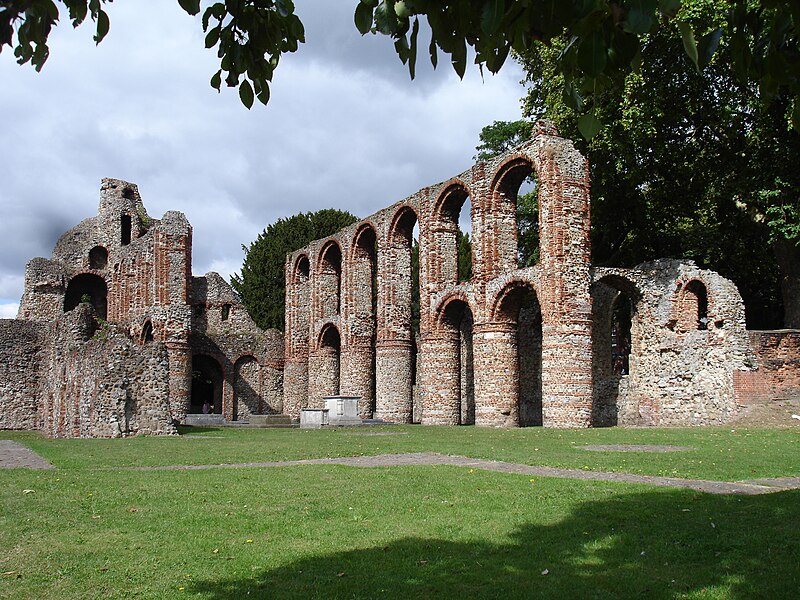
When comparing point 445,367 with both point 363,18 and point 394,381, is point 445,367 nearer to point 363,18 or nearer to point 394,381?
point 394,381

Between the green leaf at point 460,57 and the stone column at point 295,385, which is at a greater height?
the green leaf at point 460,57

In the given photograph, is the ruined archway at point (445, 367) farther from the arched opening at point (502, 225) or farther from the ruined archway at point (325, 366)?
the ruined archway at point (325, 366)

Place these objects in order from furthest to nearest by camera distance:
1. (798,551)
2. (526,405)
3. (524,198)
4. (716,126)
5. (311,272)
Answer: (311,272) → (524,198) → (526,405) → (716,126) → (798,551)

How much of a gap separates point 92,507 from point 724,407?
1899cm

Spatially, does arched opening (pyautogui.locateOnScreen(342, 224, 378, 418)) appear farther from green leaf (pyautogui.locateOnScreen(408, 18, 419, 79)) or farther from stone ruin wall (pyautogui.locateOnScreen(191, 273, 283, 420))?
green leaf (pyautogui.locateOnScreen(408, 18, 419, 79))

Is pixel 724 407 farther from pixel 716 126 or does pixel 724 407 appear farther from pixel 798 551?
pixel 798 551

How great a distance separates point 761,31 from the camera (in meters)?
3.72

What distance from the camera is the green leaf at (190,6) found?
10.8 ft

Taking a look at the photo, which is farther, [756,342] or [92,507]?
[756,342]

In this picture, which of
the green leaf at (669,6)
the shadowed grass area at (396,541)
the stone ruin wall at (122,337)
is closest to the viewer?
the green leaf at (669,6)

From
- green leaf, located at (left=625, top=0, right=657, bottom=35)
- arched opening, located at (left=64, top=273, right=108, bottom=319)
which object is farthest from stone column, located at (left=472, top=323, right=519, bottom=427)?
arched opening, located at (left=64, top=273, right=108, bottom=319)

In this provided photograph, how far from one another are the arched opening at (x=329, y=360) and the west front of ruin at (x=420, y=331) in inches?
3.4

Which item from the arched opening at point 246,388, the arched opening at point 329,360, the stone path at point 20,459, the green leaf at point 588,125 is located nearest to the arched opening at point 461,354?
the arched opening at point 329,360

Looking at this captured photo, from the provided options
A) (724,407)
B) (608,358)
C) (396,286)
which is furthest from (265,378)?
(724,407)
